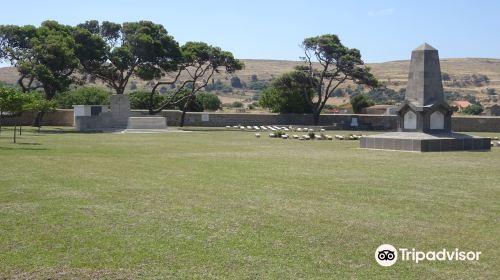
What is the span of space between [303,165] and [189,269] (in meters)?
10.5

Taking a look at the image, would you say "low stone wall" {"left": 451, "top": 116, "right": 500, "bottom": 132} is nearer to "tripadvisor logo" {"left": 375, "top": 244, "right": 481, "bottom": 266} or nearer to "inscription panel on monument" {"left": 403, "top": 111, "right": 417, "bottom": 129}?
"inscription panel on monument" {"left": 403, "top": 111, "right": 417, "bottom": 129}

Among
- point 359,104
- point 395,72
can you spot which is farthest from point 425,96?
point 395,72

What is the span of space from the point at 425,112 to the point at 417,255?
17.8 metres

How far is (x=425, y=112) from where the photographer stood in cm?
2342

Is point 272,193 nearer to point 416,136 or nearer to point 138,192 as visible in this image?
point 138,192

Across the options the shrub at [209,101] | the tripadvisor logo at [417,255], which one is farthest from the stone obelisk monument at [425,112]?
the shrub at [209,101]

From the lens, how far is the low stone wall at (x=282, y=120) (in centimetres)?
4397

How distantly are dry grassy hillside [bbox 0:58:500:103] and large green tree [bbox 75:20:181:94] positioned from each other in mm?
66792

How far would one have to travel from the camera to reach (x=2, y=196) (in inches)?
397

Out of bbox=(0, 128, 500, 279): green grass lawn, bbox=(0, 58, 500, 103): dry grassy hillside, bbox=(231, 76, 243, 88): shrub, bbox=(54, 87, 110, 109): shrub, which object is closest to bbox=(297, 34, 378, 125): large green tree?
bbox=(54, 87, 110, 109): shrub

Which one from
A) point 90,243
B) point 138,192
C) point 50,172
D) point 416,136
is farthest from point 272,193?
point 416,136

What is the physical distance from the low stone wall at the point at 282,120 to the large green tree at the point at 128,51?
3.51m

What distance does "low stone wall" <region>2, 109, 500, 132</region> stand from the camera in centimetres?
4397

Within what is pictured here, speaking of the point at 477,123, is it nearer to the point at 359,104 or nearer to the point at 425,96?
the point at 359,104
